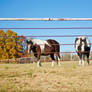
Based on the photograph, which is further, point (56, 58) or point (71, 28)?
point (56, 58)

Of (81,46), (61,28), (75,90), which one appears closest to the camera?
(75,90)

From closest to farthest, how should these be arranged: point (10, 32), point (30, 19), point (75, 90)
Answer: point (75, 90), point (30, 19), point (10, 32)

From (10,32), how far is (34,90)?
28933 mm

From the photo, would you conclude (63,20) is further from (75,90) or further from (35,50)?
(35,50)

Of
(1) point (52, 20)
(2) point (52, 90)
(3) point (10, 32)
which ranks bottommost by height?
(2) point (52, 90)

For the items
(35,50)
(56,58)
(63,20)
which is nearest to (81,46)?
(56,58)

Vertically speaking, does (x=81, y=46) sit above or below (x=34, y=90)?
above

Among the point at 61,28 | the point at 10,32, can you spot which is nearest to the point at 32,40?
the point at 61,28

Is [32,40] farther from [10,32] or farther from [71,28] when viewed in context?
[10,32]

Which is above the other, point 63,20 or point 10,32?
point 10,32

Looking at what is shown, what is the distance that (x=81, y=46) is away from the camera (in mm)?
9398

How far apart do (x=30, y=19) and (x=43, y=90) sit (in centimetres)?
210

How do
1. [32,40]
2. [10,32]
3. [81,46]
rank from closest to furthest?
1. [32,40]
2. [81,46]
3. [10,32]

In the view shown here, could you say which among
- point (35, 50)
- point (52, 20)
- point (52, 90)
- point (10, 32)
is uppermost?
point (10, 32)
